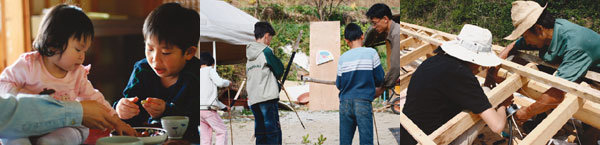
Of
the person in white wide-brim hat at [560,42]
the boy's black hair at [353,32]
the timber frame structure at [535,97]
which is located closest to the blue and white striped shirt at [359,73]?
the boy's black hair at [353,32]

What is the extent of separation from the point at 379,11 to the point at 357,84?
2.19 ft

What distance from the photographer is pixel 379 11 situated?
393cm

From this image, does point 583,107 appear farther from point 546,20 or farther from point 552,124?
point 546,20

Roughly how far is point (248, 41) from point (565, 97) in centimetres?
284

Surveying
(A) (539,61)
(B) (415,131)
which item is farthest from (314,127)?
(A) (539,61)

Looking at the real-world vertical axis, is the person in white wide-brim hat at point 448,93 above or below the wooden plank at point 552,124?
above

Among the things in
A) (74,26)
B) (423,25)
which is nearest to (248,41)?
(74,26)

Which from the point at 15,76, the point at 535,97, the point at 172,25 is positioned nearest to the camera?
the point at 15,76

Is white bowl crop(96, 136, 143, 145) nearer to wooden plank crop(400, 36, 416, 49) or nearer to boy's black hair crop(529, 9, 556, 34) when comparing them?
wooden plank crop(400, 36, 416, 49)

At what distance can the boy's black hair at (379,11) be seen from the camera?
390 cm

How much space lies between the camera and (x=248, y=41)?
3.79m

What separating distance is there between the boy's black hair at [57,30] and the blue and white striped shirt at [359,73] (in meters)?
2.13

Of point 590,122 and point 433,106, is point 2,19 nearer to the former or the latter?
point 433,106

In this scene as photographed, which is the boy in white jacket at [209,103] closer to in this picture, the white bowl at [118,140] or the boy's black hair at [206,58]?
the boy's black hair at [206,58]
